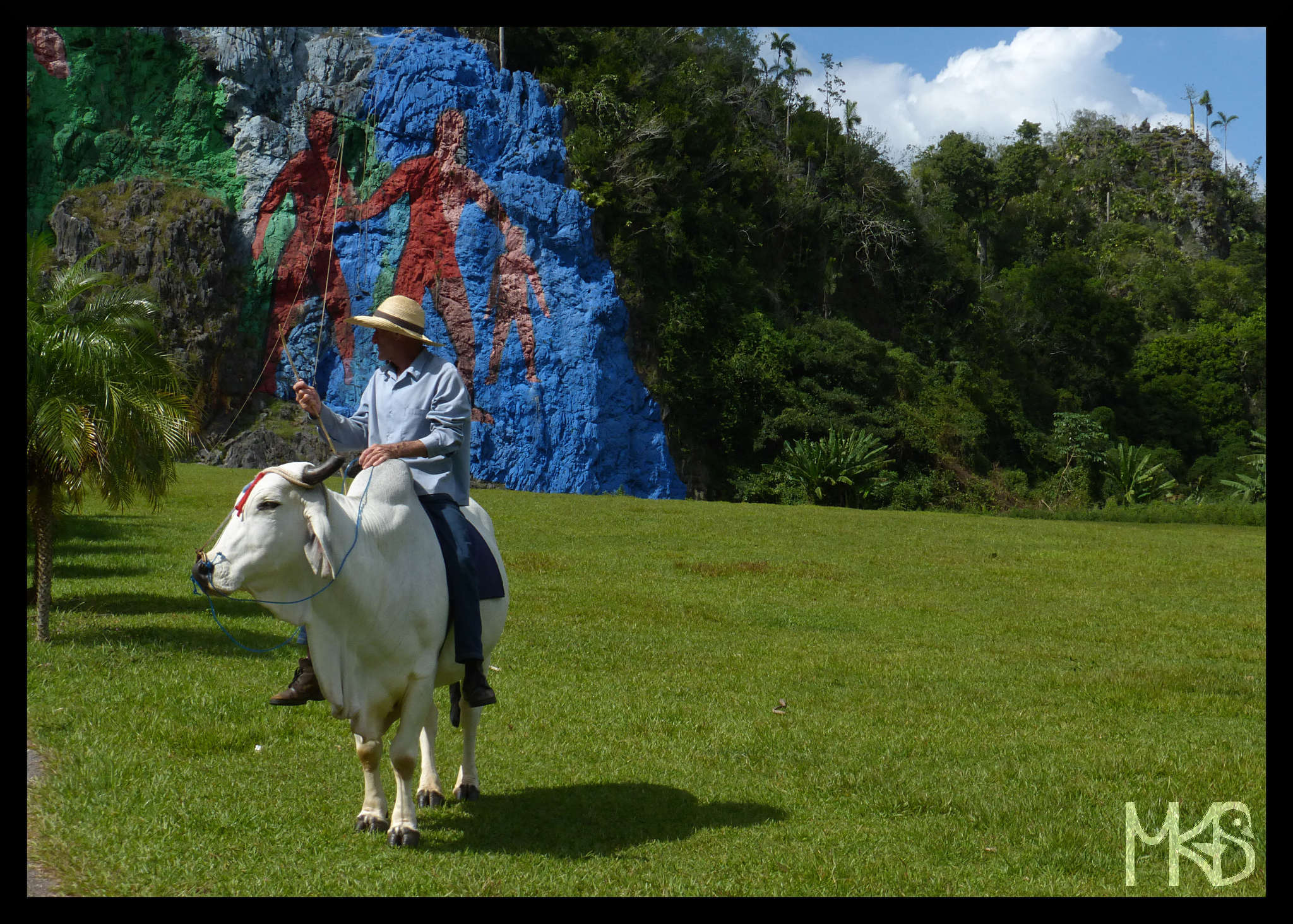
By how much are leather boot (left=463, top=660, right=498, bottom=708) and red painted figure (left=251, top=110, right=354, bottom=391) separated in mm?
29424

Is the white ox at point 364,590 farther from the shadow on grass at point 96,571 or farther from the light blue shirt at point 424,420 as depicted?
the shadow on grass at point 96,571

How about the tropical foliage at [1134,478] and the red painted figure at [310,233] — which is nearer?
the red painted figure at [310,233]

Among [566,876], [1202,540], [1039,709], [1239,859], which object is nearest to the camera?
[566,876]

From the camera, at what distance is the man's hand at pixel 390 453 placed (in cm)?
584

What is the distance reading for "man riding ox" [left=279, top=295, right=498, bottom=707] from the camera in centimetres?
598

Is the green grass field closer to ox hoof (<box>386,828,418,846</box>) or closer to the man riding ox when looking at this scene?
ox hoof (<box>386,828,418,846</box>)

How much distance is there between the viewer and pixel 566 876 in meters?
5.45

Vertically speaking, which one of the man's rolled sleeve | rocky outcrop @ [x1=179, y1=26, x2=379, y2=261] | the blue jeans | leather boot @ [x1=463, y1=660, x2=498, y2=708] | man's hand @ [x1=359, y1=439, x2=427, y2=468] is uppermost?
rocky outcrop @ [x1=179, y1=26, x2=379, y2=261]

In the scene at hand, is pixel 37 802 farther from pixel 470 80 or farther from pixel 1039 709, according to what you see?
pixel 470 80

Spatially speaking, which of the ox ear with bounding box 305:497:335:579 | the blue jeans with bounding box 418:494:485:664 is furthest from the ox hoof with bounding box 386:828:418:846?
the ox ear with bounding box 305:497:335:579

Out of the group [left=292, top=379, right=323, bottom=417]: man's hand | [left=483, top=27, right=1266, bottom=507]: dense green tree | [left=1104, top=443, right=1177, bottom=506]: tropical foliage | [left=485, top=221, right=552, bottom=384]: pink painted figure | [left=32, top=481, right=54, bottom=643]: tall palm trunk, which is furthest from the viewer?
[left=1104, top=443, right=1177, bottom=506]: tropical foliage

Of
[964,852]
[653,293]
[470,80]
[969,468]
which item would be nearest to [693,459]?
[653,293]

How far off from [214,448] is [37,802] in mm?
28403

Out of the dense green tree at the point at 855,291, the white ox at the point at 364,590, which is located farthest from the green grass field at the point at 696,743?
the dense green tree at the point at 855,291
